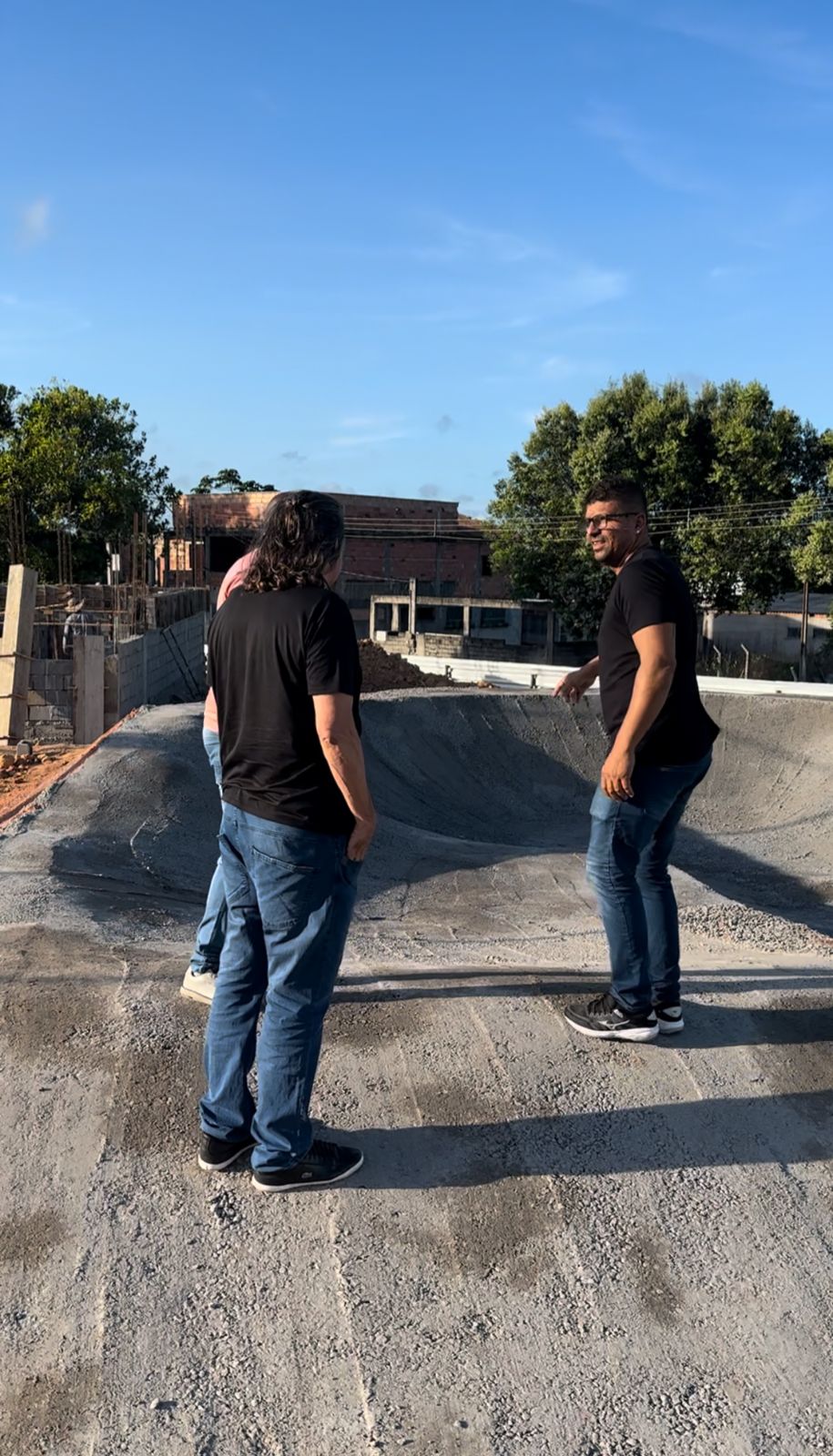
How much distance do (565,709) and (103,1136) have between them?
1409cm

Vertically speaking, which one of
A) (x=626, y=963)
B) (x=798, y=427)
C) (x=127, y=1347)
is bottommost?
(x=127, y=1347)

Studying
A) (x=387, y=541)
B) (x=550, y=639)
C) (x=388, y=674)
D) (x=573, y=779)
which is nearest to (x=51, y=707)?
(x=573, y=779)

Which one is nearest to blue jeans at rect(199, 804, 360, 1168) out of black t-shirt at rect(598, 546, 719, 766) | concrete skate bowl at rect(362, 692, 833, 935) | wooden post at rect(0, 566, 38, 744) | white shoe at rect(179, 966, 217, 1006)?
white shoe at rect(179, 966, 217, 1006)

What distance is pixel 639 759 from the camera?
3463 millimetres

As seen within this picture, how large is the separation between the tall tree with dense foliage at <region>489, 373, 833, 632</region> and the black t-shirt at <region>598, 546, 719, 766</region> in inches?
1100

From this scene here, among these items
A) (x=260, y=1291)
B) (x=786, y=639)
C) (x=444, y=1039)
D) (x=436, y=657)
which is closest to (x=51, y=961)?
(x=444, y=1039)

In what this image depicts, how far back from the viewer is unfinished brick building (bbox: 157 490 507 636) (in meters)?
40.5

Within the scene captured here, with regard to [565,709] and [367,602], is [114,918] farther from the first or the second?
[367,602]

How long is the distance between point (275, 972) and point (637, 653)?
1582 mm

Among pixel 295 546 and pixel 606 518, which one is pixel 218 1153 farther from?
pixel 606 518

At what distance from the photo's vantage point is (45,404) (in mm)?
34125

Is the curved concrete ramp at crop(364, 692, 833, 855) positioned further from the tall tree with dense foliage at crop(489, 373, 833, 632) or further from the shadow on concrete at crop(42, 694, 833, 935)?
the tall tree with dense foliage at crop(489, 373, 833, 632)

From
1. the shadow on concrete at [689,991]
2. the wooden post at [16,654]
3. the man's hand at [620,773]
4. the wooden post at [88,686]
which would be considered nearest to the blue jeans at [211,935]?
the shadow on concrete at [689,991]

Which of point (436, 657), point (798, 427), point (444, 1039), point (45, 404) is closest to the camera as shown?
point (444, 1039)
